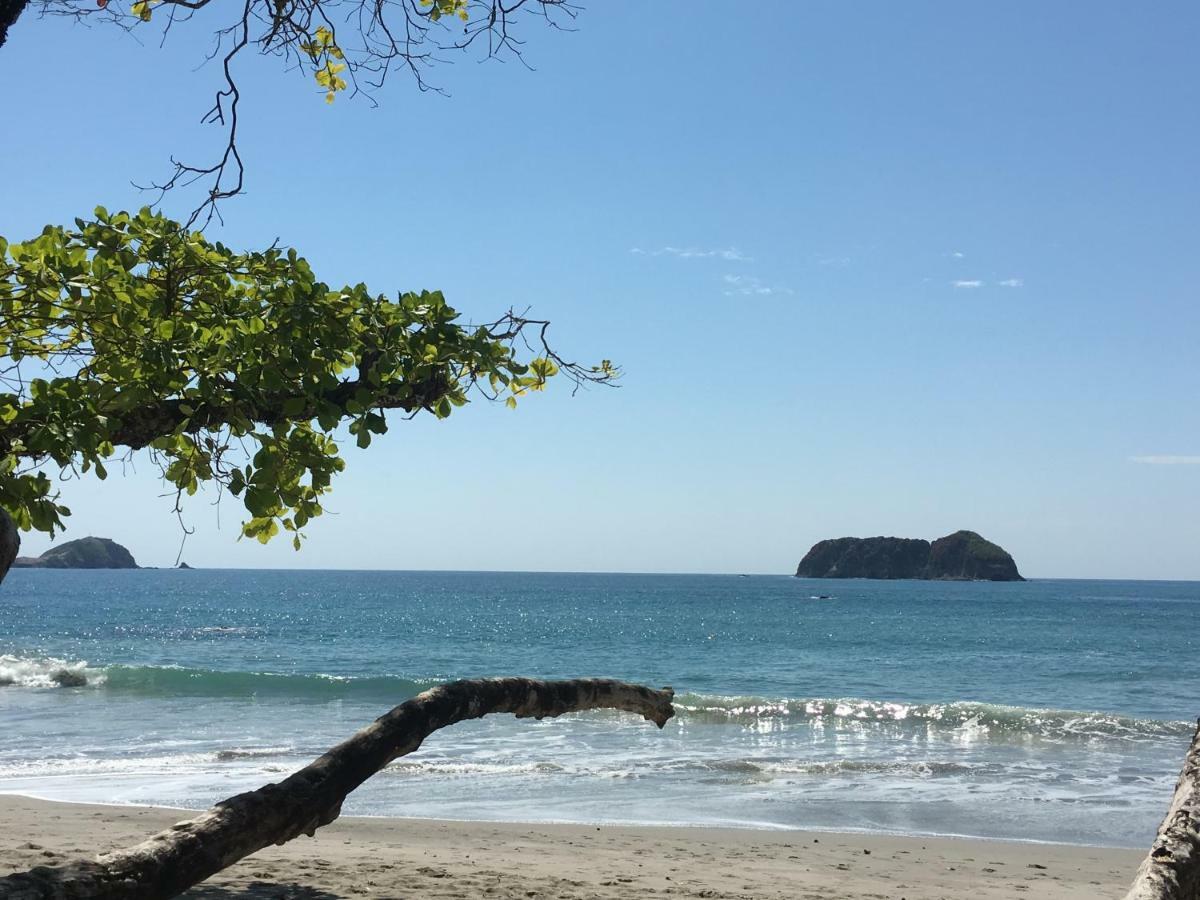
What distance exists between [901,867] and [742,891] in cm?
232

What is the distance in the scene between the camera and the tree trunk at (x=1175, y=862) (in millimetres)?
1953

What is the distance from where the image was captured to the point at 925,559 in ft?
585

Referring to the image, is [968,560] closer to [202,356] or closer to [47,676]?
[47,676]

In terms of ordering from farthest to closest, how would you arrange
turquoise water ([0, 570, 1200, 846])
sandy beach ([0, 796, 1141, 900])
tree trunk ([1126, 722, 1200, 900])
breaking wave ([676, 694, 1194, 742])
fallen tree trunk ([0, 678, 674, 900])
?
breaking wave ([676, 694, 1194, 742]) → turquoise water ([0, 570, 1200, 846]) → sandy beach ([0, 796, 1141, 900]) → fallen tree trunk ([0, 678, 674, 900]) → tree trunk ([1126, 722, 1200, 900])

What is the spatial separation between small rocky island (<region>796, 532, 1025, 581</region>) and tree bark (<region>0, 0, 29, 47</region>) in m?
181

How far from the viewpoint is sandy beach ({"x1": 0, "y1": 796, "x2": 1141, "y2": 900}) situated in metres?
8.34

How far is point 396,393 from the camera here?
4.24 m

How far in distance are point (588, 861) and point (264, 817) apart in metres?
7.89

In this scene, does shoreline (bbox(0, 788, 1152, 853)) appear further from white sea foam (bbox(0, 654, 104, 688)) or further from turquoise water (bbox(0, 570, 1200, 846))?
white sea foam (bbox(0, 654, 104, 688))

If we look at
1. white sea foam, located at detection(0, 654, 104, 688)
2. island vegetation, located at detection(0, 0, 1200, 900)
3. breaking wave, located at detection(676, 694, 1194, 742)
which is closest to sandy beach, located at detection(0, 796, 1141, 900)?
island vegetation, located at detection(0, 0, 1200, 900)

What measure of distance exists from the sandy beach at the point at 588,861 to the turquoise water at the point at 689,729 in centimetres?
111

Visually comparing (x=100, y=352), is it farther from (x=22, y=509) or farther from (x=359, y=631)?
(x=359, y=631)

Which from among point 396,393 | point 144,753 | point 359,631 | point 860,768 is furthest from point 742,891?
point 359,631

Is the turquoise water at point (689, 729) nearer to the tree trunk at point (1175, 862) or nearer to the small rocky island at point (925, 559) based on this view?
the tree trunk at point (1175, 862)
